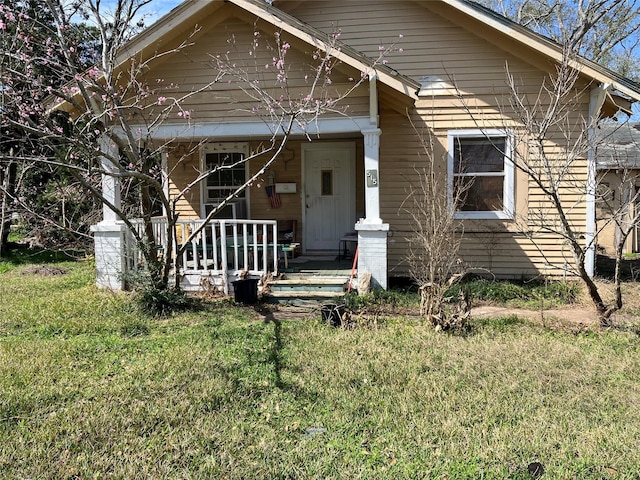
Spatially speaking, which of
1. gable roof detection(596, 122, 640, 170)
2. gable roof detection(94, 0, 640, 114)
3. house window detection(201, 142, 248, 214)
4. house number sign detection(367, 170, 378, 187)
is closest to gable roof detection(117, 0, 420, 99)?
gable roof detection(94, 0, 640, 114)

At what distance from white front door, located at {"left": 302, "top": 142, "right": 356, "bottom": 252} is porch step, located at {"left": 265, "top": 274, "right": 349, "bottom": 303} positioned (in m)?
2.61

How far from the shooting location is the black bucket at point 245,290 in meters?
7.31

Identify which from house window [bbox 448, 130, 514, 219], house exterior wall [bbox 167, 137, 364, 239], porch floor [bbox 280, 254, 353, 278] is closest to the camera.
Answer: porch floor [bbox 280, 254, 353, 278]

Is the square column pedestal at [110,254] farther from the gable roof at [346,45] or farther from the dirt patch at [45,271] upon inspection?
the dirt patch at [45,271]

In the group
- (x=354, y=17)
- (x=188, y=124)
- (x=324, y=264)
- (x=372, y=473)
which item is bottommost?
(x=372, y=473)

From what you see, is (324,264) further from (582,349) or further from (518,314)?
(582,349)

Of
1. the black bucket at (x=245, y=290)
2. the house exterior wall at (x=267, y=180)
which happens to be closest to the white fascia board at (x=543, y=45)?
the house exterior wall at (x=267, y=180)

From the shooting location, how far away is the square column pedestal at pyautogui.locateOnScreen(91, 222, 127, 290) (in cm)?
806

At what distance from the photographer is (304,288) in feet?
25.3

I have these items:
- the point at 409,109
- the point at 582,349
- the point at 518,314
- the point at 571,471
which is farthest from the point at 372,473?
the point at 409,109

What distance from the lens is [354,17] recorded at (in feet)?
30.9

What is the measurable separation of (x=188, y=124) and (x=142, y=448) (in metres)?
5.95

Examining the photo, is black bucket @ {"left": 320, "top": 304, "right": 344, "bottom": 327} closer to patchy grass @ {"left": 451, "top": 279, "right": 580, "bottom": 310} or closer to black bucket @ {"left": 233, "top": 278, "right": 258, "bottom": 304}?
black bucket @ {"left": 233, "top": 278, "right": 258, "bottom": 304}

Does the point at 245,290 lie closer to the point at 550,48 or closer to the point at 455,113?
the point at 455,113
